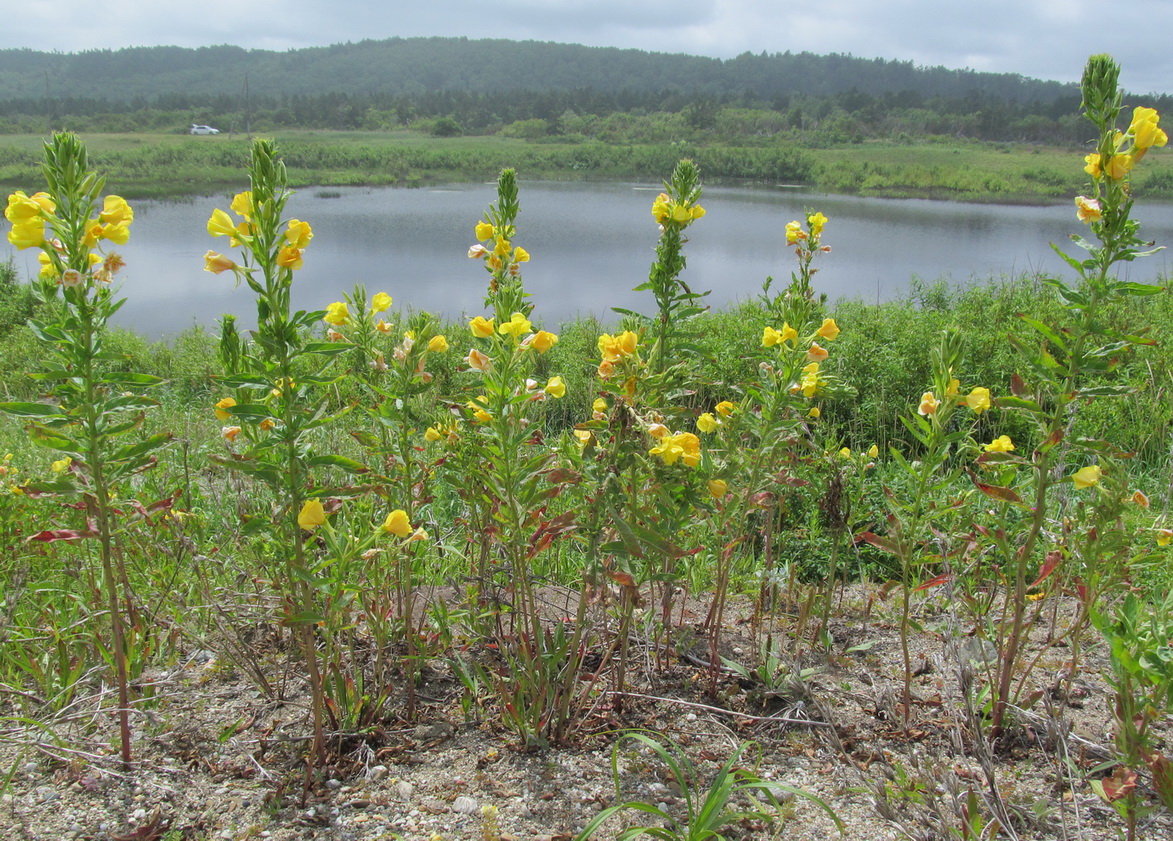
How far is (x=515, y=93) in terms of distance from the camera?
66.4 m

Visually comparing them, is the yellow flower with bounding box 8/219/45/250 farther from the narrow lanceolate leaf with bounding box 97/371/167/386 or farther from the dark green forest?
the dark green forest

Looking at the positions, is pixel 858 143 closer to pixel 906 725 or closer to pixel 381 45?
pixel 906 725

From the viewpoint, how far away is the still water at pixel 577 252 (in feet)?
29.3

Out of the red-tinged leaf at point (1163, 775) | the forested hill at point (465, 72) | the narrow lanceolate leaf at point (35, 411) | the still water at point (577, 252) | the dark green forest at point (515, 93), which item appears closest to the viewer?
the red-tinged leaf at point (1163, 775)

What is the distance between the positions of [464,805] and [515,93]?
73.0 metres

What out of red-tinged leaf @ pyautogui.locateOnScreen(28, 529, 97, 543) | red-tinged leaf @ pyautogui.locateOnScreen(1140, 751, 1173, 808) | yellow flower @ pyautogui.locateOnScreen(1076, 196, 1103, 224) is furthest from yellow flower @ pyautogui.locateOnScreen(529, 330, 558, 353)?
red-tinged leaf @ pyautogui.locateOnScreen(1140, 751, 1173, 808)

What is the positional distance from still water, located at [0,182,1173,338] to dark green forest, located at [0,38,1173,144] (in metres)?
20.0

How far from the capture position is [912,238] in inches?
522

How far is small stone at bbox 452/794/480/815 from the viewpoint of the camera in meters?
1.39

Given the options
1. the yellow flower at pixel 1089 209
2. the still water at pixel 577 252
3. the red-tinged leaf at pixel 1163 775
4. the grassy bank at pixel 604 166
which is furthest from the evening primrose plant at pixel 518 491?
the grassy bank at pixel 604 166

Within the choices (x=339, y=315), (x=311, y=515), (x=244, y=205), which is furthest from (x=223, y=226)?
(x=311, y=515)

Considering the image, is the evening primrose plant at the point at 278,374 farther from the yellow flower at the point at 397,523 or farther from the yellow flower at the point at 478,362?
the yellow flower at the point at 478,362

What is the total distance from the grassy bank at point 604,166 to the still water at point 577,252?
6163mm

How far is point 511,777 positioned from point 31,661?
1405 millimetres
